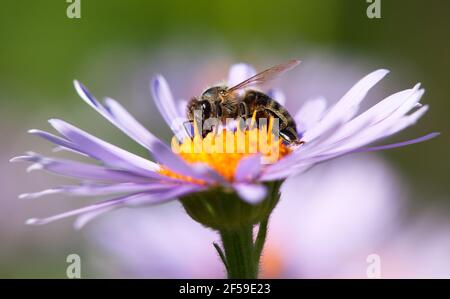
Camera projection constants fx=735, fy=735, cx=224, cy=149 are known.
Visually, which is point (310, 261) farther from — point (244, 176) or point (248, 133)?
point (244, 176)

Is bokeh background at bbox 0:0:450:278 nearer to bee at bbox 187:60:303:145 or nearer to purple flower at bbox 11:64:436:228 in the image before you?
bee at bbox 187:60:303:145

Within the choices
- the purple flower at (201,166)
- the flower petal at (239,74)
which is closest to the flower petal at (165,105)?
the flower petal at (239,74)

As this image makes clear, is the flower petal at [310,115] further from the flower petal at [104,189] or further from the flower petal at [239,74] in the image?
the flower petal at [104,189]

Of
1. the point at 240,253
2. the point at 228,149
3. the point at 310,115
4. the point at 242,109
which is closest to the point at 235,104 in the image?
the point at 242,109

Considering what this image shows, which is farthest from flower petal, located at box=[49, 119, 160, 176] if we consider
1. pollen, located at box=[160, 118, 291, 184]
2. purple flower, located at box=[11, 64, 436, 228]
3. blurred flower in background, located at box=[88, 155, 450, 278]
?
blurred flower in background, located at box=[88, 155, 450, 278]

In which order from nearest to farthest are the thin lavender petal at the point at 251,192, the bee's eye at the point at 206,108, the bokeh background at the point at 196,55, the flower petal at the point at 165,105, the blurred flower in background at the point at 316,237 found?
the thin lavender petal at the point at 251,192
the bee's eye at the point at 206,108
the flower petal at the point at 165,105
the blurred flower in background at the point at 316,237
the bokeh background at the point at 196,55

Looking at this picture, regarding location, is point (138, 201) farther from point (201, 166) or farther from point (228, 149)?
point (228, 149)
